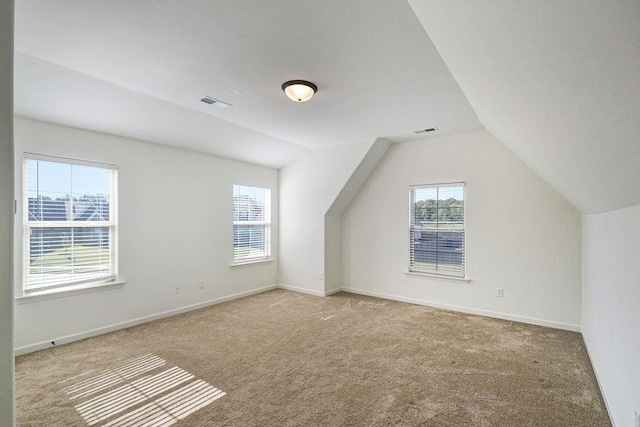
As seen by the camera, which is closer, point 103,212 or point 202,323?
point 103,212

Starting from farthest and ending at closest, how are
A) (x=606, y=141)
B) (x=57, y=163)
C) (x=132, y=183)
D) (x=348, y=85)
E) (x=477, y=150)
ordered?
(x=477, y=150) < (x=132, y=183) < (x=57, y=163) < (x=348, y=85) < (x=606, y=141)

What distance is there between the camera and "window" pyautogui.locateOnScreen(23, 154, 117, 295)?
3.24m

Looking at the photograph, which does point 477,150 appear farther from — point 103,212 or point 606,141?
point 103,212

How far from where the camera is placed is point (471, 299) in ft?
14.6

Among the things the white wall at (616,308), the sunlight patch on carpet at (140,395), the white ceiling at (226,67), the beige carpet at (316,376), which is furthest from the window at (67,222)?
the white wall at (616,308)

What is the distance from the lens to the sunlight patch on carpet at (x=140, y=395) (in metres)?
2.19

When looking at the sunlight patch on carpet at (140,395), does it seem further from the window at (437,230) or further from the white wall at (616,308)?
the window at (437,230)

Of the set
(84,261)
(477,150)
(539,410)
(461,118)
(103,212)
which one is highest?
(461,118)

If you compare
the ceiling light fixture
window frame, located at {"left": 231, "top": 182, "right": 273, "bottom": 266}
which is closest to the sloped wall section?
window frame, located at {"left": 231, "top": 182, "right": 273, "bottom": 266}

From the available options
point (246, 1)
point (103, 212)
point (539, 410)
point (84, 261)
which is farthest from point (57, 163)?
point (539, 410)

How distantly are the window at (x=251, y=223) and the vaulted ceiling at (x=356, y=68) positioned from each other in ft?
5.93

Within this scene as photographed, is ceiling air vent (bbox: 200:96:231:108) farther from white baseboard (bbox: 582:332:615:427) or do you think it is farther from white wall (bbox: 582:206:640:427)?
white baseboard (bbox: 582:332:615:427)

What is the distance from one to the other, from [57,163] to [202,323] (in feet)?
8.21

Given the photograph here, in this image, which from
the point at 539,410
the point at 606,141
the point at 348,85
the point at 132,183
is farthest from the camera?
the point at 132,183
